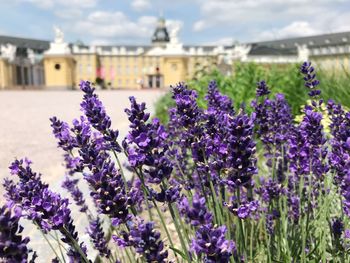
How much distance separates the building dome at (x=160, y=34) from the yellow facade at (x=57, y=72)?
31.5m

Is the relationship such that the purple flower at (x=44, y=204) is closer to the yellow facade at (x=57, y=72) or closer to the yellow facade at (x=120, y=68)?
the yellow facade at (x=57, y=72)

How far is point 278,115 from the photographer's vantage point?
2.47 meters

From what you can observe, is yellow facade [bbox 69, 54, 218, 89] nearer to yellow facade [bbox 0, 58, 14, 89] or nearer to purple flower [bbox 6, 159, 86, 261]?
yellow facade [bbox 0, 58, 14, 89]

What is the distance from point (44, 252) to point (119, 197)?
178 centimetres

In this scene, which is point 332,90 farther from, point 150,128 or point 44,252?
point 150,128

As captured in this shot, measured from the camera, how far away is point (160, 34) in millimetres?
84312

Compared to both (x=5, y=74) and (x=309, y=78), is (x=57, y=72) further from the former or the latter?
(x=309, y=78)

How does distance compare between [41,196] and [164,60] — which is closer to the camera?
[41,196]

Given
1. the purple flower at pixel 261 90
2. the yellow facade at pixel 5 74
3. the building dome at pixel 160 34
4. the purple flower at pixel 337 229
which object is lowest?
the purple flower at pixel 337 229

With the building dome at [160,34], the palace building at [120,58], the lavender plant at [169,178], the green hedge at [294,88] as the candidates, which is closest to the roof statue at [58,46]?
the palace building at [120,58]

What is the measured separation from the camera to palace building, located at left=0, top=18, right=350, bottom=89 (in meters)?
55.8

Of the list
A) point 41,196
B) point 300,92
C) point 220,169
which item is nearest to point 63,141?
point 41,196

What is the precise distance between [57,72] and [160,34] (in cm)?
3339

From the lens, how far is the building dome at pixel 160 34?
84312mm
